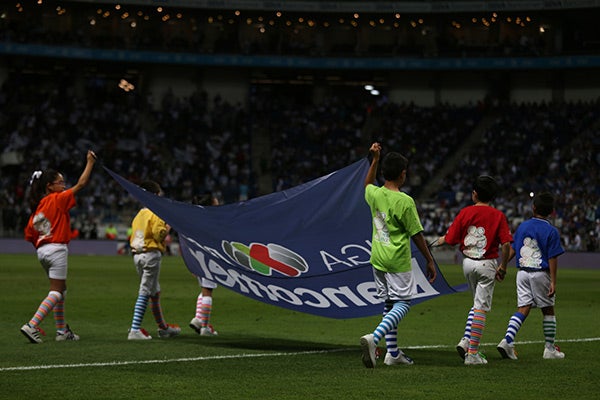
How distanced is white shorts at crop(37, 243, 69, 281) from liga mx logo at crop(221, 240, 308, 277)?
2.18m

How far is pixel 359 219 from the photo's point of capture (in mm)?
12500

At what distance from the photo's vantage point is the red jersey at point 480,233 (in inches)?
438

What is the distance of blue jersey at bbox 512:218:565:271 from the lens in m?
11.6

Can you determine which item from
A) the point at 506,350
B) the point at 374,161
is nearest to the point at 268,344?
the point at 506,350

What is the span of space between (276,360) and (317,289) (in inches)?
55.2

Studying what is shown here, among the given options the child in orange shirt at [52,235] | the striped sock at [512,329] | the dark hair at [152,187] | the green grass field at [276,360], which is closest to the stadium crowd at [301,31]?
the green grass field at [276,360]

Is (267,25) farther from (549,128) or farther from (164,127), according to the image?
(549,128)

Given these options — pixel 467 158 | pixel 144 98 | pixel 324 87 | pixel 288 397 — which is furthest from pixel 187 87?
pixel 288 397

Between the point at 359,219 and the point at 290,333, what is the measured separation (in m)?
3.06

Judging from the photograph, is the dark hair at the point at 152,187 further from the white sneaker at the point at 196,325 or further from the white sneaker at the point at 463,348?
the white sneaker at the point at 463,348

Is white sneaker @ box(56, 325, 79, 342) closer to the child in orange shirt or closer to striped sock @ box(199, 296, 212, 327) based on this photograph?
the child in orange shirt

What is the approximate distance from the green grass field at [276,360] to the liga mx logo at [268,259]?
94 cm

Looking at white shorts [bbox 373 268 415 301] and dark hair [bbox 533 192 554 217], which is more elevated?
dark hair [bbox 533 192 554 217]

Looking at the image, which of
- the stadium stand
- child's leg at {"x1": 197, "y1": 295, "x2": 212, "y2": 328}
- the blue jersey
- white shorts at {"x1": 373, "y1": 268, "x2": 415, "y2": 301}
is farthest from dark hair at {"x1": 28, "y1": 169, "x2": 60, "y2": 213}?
the stadium stand
